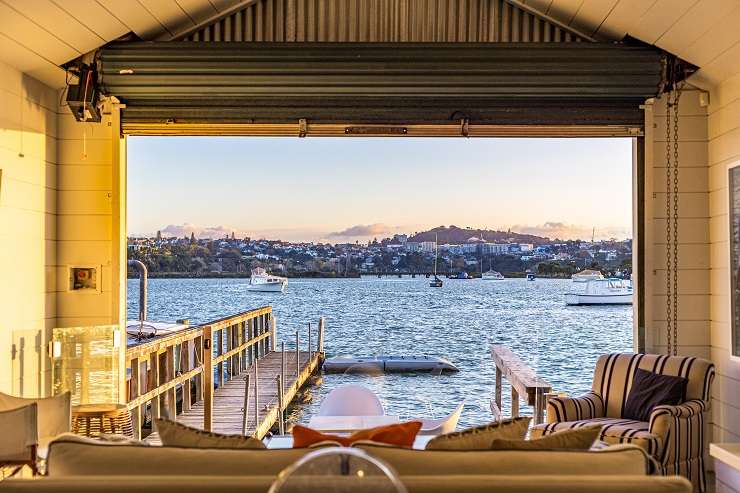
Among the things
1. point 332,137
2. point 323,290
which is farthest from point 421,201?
point 332,137

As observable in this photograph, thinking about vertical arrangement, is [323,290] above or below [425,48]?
below

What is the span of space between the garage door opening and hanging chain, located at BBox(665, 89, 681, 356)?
452 mm

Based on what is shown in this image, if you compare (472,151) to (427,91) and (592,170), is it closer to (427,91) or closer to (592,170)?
(592,170)

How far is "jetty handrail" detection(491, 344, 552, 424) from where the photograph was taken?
495 centimetres

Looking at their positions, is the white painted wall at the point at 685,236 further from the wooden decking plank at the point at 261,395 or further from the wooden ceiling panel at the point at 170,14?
the wooden ceiling panel at the point at 170,14

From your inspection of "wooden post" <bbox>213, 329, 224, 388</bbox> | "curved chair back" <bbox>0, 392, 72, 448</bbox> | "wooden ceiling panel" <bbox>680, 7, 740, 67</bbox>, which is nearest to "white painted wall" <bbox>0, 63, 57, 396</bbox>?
"curved chair back" <bbox>0, 392, 72, 448</bbox>

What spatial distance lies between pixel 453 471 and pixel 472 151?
6.31 m

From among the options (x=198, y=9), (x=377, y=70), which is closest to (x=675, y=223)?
(x=377, y=70)

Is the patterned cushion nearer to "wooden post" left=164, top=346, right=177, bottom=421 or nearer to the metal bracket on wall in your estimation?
the metal bracket on wall

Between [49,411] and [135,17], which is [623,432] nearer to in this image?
[49,411]

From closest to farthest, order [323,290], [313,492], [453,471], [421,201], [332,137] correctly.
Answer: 1. [313,492]
2. [453,471]
3. [332,137]
4. [323,290]
5. [421,201]

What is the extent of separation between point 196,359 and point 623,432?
4.25 meters

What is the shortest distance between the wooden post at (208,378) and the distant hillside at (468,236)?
2028 mm

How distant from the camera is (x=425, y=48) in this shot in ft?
16.5
